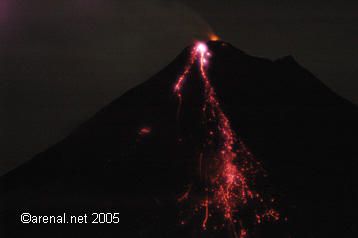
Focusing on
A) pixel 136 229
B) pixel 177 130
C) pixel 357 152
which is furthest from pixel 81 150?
pixel 357 152

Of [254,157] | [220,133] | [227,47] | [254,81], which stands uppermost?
[227,47]

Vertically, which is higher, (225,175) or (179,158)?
(179,158)

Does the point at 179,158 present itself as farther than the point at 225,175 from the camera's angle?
Yes

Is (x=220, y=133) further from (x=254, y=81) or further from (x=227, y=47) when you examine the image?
(x=227, y=47)
